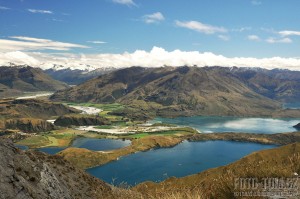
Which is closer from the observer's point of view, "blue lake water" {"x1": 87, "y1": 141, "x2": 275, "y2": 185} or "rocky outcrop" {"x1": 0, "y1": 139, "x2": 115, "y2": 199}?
"rocky outcrop" {"x1": 0, "y1": 139, "x2": 115, "y2": 199}

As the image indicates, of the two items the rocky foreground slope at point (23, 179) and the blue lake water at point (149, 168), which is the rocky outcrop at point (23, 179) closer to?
the rocky foreground slope at point (23, 179)

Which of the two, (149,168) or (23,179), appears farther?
(149,168)

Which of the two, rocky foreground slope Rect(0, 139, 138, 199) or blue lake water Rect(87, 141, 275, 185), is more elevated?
rocky foreground slope Rect(0, 139, 138, 199)

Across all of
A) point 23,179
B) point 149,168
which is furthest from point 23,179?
point 149,168

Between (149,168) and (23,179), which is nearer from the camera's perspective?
(23,179)

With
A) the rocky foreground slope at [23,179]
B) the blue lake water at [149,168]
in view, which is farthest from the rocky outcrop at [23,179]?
the blue lake water at [149,168]

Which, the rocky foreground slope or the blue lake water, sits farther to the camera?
the blue lake water

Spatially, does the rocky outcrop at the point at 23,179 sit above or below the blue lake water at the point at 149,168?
above

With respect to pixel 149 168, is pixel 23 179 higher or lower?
higher

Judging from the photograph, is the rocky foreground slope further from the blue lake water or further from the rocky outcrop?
the blue lake water

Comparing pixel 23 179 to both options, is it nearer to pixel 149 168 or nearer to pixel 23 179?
pixel 23 179

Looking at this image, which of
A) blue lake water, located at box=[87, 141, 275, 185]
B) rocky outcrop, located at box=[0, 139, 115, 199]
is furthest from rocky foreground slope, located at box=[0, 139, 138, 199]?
blue lake water, located at box=[87, 141, 275, 185]
